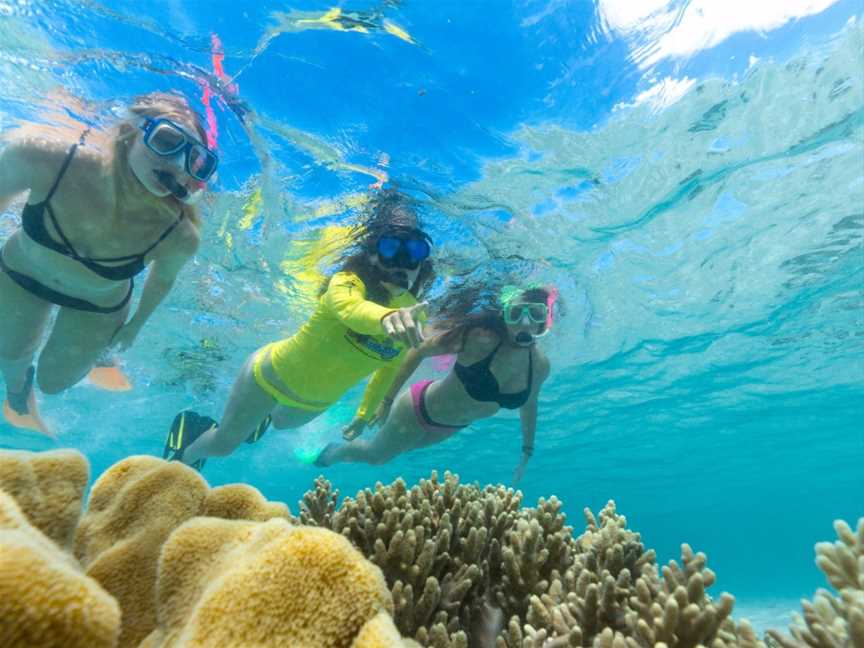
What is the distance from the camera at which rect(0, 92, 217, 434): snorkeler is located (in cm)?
616

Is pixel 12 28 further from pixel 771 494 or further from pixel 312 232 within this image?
pixel 771 494

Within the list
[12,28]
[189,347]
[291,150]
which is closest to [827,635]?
[291,150]

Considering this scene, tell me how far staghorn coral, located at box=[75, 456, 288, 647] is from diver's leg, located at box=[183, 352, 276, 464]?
240 inches

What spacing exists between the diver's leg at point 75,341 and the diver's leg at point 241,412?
2120 millimetres

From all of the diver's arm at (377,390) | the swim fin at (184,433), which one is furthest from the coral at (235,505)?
the swim fin at (184,433)

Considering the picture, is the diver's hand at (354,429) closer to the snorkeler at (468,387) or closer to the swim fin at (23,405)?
the snorkeler at (468,387)

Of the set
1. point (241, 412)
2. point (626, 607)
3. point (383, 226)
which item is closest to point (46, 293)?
point (241, 412)

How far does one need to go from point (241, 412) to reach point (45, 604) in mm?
Result: 8365

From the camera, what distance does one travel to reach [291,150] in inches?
367

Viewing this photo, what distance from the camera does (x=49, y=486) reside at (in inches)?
85.7

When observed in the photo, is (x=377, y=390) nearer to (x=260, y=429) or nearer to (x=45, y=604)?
(x=260, y=429)

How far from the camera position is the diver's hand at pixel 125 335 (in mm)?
7371

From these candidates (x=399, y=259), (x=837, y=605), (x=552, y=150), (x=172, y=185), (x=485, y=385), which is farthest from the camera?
(x=485, y=385)

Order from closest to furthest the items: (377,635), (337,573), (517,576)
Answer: (377,635), (337,573), (517,576)
